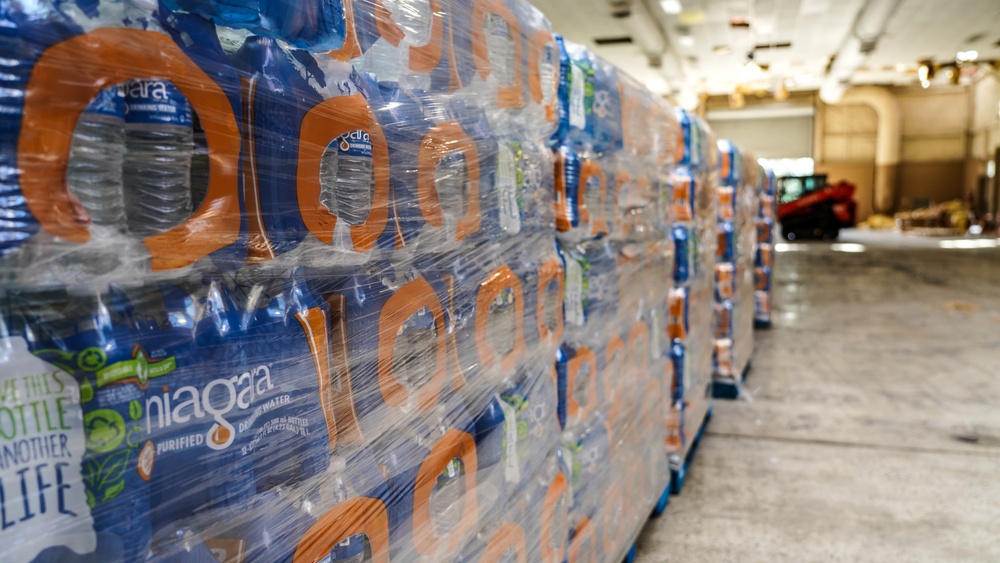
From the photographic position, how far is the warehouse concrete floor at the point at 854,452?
286 centimetres

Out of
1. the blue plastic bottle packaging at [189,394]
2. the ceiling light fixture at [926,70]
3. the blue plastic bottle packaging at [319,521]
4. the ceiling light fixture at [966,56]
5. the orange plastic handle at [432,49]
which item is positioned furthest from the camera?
the ceiling light fixture at [926,70]

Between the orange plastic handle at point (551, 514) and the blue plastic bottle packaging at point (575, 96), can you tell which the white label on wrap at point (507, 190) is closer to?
the blue plastic bottle packaging at point (575, 96)

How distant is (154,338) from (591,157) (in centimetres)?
156

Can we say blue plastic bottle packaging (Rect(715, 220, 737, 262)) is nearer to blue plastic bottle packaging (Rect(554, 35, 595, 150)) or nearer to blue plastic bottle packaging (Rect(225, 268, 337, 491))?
blue plastic bottle packaging (Rect(554, 35, 595, 150))

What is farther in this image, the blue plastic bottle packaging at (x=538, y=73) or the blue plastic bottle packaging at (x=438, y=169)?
the blue plastic bottle packaging at (x=538, y=73)

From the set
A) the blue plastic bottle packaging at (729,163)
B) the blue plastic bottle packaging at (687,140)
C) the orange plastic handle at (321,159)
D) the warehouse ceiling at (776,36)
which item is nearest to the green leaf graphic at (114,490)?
the orange plastic handle at (321,159)

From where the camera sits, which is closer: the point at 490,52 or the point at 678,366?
the point at 490,52

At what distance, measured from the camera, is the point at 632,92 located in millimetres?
2393

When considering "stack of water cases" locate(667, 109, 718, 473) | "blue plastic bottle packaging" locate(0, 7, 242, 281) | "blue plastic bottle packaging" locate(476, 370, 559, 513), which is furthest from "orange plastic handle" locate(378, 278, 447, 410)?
"stack of water cases" locate(667, 109, 718, 473)

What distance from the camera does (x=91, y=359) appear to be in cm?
68

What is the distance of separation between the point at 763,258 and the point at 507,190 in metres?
6.04

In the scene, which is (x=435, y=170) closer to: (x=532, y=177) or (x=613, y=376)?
(x=532, y=177)

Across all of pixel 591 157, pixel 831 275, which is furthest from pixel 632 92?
pixel 831 275

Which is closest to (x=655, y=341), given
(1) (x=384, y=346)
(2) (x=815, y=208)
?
(1) (x=384, y=346)
